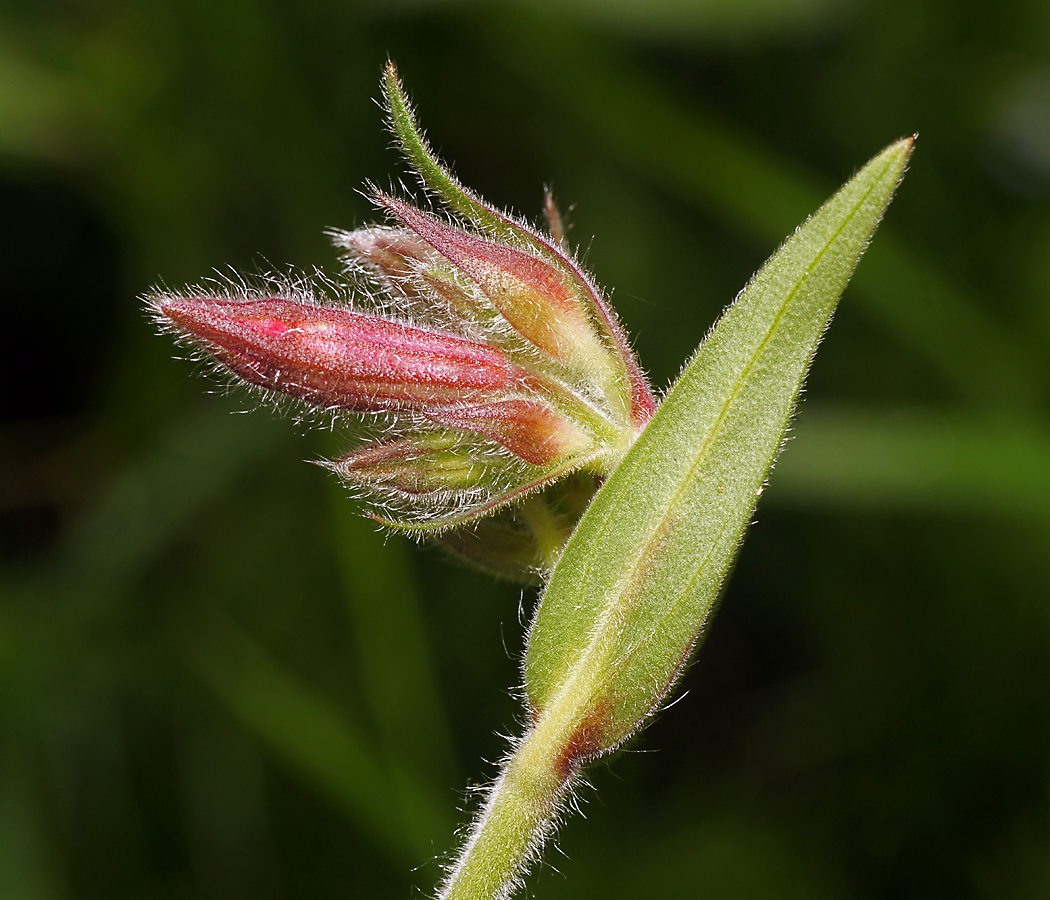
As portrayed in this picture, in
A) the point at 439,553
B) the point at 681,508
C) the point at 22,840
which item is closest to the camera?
the point at 681,508

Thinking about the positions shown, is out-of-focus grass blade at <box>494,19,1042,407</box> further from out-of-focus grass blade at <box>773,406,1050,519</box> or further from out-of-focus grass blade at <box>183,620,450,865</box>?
out-of-focus grass blade at <box>183,620,450,865</box>

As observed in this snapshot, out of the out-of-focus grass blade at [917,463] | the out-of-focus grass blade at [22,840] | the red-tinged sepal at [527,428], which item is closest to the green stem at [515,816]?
the red-tinged sepal at [527,428]

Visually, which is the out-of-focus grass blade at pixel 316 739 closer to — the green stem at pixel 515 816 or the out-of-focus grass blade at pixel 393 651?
the out-of-focus grass blade at pixel 393 651

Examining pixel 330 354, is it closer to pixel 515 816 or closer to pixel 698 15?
pixel 515 816

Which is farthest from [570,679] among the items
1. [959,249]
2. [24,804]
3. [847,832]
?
[959,249]

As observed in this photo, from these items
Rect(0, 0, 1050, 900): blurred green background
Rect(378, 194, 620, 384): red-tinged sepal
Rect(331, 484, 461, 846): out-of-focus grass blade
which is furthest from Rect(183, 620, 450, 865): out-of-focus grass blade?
Rect(378, 194, 620, 384): red-tinged sepal

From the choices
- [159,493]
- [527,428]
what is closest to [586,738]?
[527,428]
